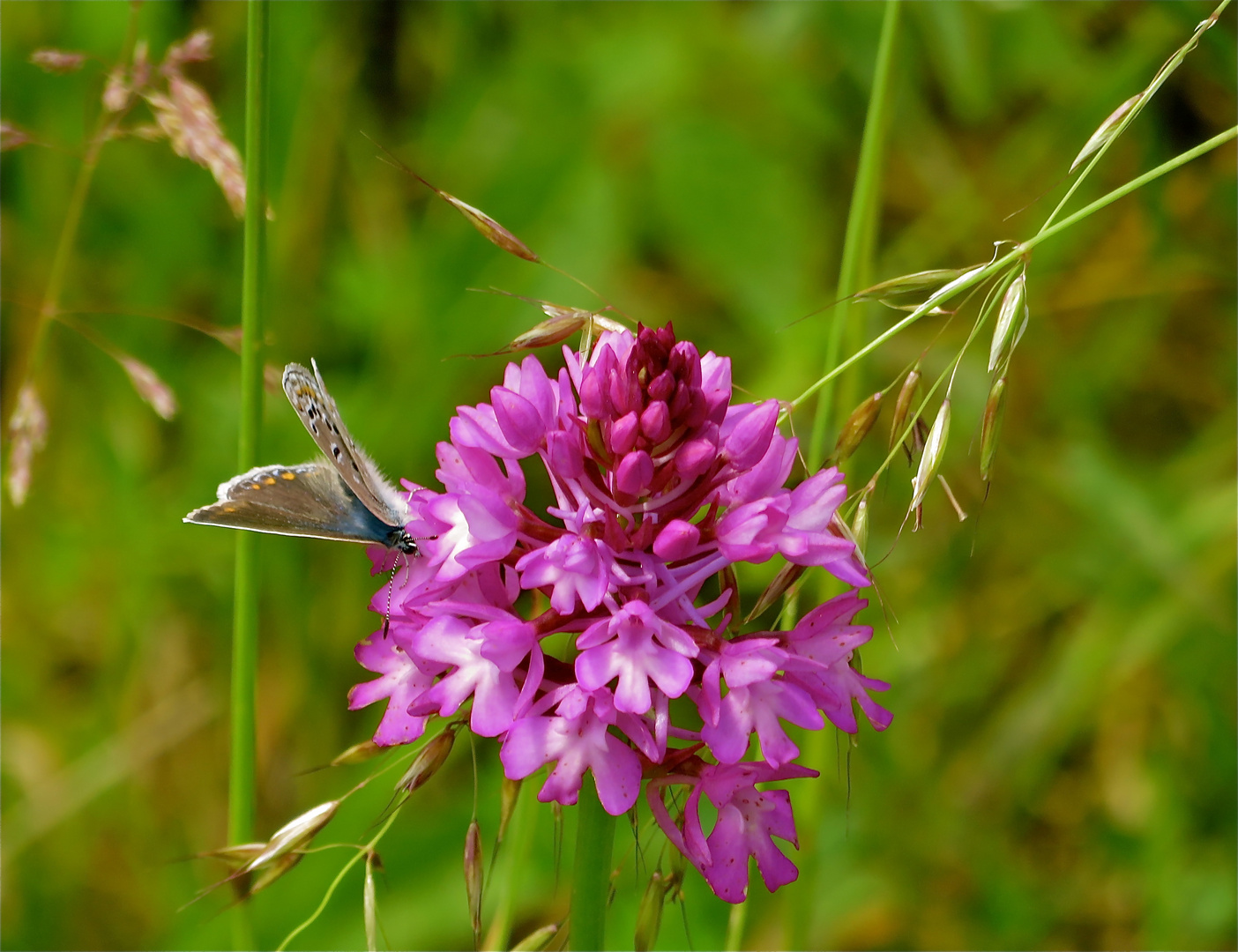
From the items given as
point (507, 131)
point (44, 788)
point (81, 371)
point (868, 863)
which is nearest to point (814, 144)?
point (507, 131)

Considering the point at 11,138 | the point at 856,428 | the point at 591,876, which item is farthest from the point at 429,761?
the point at 11,138

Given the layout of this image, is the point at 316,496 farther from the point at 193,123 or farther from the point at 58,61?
the point at 58,61

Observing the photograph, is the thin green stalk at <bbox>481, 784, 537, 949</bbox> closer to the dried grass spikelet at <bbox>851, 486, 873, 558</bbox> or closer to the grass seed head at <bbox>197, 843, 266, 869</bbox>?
the grass seed head at <bbox>197, 843, 266, 869</bbox>

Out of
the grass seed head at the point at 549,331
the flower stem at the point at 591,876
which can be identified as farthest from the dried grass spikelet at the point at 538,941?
the grass seed head at the point at 549,331

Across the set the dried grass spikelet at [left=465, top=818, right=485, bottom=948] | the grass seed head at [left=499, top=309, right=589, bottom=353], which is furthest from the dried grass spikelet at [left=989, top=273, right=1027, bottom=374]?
the dried grass spikelet at [left=465, top=818, right=485, bottom=948]

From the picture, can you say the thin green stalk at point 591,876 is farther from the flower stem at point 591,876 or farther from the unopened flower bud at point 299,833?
the unopened flower bud at point 299,833
